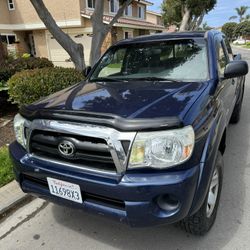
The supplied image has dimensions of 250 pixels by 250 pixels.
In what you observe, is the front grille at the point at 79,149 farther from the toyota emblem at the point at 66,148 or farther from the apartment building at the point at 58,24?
the apartment building at the point at 58,24

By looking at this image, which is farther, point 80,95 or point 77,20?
point 77,20

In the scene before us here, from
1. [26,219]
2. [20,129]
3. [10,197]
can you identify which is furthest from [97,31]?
[26,219]

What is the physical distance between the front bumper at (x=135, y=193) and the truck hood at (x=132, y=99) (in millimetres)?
429

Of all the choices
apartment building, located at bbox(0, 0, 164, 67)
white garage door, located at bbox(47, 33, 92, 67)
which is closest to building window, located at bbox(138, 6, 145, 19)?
apartment building, located at bbox(0, 0, 164, 67)

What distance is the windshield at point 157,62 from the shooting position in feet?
10.3

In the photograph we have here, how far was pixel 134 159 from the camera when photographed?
78.4 inches

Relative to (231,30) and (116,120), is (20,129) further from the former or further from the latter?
(231,30)

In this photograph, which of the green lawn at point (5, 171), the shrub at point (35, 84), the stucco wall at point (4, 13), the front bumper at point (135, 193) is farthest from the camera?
the stucco wall at point (4, 13)

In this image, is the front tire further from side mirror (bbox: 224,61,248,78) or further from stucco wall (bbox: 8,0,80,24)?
stucco wall (bbox: 8,0,80,24)

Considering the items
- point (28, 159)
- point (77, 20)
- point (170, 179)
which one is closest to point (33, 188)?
point (28, 159)

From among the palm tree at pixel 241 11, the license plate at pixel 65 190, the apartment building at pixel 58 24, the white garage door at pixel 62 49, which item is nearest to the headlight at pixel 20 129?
the license plate at pixel 65 190

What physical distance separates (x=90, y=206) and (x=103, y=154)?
433 mm

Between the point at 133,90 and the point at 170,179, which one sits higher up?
the point at 133,90

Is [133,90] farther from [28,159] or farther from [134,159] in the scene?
[28,159]
